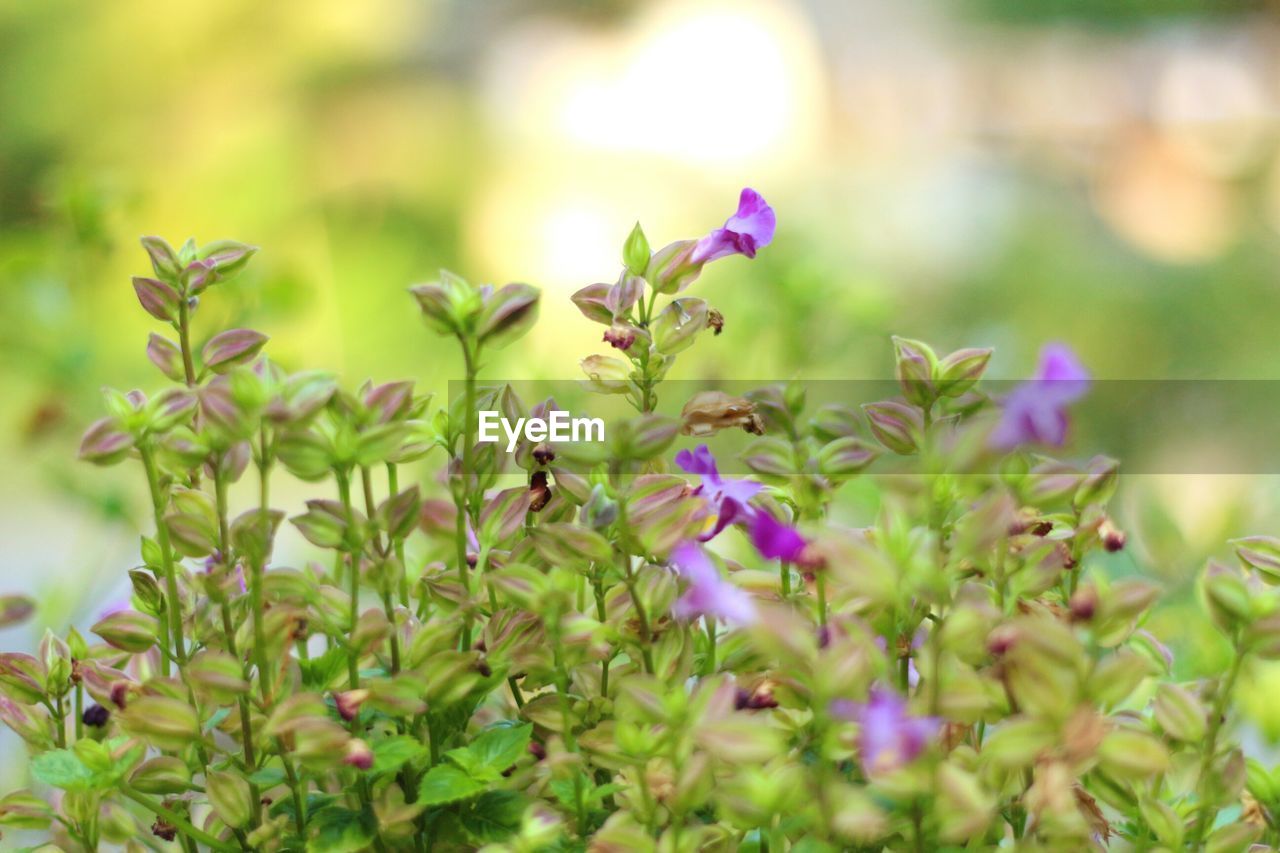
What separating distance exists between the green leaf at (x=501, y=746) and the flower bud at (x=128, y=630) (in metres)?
0.12

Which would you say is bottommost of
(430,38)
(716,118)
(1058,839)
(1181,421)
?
(1181,421)

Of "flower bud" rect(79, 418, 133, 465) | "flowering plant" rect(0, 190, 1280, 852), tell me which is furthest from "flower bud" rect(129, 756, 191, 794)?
"flower bud" rect(79, 418, 133, 465)

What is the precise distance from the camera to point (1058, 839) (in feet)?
1.17

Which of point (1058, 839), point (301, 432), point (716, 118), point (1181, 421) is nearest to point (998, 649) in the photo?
point (1058, 839)

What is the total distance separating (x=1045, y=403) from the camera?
370 mm

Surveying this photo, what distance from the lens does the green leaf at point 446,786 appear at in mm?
398

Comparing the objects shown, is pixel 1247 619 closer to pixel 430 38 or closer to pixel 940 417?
pixel 940 417

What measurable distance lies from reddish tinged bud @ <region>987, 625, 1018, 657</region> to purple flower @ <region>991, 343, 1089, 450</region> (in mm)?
49

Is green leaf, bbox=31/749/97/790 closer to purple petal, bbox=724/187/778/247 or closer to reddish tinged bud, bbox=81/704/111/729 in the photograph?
reddish tinged bud, bbox=81/704/111/729

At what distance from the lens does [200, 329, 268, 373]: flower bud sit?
458mm

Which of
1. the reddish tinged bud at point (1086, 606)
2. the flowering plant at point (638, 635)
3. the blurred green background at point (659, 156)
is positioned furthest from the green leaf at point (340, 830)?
the blurred green background at point (659, 156)

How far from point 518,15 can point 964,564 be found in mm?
4270

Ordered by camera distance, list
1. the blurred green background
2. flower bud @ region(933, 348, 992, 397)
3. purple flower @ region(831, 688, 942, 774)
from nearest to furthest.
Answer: purple flower @ region(831, 688, 942, 774), flower bud @ region(933, 348, 992, 397), the blurred green background

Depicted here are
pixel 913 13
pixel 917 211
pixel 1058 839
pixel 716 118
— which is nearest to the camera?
pixel 1058 839
